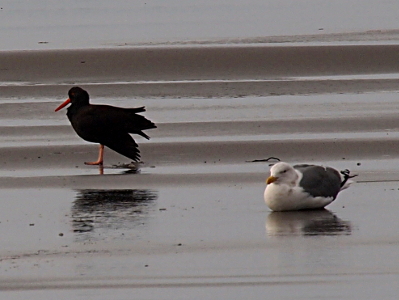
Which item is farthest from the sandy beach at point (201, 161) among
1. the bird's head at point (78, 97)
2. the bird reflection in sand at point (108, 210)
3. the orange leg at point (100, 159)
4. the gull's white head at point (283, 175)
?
the bird's head at point (78, 97)

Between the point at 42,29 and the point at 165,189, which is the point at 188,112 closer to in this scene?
the point at 165,189

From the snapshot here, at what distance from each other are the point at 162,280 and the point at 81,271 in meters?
A: 0.62

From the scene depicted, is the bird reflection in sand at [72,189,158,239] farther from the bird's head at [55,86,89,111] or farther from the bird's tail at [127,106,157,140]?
the bird's head at [55,86,89,111]

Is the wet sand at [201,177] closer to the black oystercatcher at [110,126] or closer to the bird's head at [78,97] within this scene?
the black oystercatcher at [110,126]

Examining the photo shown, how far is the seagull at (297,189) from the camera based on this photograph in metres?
9.27

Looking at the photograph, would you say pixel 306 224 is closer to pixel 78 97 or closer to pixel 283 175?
pixel 283 175

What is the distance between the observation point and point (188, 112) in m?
15.7

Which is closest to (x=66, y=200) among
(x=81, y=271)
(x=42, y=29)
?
(x=81, y=271)

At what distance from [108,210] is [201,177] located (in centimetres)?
195

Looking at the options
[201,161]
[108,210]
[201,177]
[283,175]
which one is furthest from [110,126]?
[283,175]

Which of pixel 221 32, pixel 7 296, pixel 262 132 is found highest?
pixel 221 32

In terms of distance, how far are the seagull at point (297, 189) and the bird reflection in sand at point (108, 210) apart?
113 centimetres

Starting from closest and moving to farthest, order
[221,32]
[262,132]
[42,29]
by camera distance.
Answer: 1. [262,132]
2. [221,32]
3. [42,29]

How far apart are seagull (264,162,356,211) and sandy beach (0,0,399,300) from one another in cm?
11
